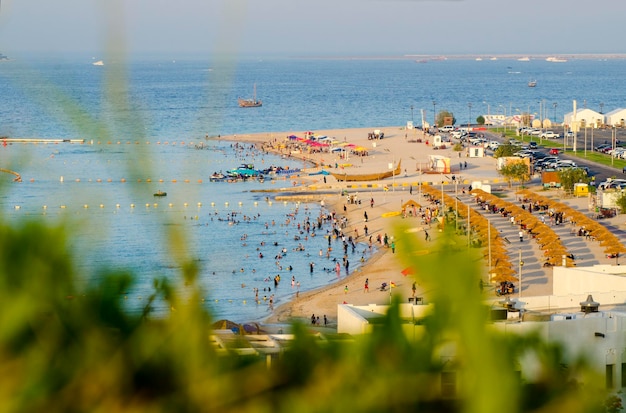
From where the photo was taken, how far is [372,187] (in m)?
49.2

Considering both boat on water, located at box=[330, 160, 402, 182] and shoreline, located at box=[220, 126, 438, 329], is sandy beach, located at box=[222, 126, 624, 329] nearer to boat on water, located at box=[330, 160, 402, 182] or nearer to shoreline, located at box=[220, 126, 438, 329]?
shoreline, located at box=[220, 126, 438, 329]

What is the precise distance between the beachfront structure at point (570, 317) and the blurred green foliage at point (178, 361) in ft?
0.07

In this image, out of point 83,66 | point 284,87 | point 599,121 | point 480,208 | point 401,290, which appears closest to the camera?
point 401,290

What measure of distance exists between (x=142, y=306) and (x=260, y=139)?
75.9 metres

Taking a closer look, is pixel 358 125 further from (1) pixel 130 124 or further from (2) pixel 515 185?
(1) pixel 130 124

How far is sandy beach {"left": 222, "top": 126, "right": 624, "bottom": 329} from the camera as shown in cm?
2641

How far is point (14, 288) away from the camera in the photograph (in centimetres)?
143

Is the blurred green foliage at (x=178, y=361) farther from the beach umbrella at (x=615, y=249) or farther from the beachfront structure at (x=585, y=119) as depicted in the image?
the beachfront structure at (x=585, y=119)

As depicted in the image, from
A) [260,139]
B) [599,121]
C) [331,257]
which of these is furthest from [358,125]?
[331,257]

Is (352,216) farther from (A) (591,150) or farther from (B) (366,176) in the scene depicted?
(A) (591,150)

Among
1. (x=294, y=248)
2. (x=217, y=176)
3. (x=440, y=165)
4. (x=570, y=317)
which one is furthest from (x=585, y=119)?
(x=570, y=317)

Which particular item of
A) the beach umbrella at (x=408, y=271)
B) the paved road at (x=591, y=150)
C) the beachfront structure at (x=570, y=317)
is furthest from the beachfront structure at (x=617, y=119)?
the beach umbrella at (x=408, y=271)

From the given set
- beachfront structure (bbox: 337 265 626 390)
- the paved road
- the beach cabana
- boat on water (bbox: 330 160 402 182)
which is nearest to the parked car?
the paved road

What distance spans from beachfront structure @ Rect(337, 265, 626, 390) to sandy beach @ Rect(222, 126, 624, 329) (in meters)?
3.23
